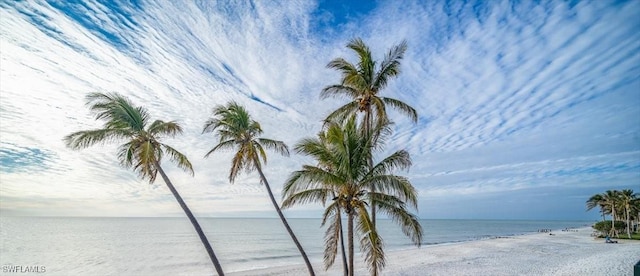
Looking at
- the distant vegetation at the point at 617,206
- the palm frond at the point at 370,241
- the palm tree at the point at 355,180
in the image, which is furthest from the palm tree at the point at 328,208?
the distant vegetation at the point at 617,206

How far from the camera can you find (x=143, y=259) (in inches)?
1281

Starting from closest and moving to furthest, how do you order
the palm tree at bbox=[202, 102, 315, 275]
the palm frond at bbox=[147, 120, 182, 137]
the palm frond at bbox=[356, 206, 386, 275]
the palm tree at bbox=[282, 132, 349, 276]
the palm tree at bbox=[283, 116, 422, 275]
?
the palm frond at bbox=[356, 206, 386, 275]
the palm tree at bbox=[283, 116, 422, 275]
the palm tree at bbox=[282, 132, 349, 276]
the palm frond at bbox=[147, 120, 182, 137]
the palm tree at bbox=[202, 102, 315, 275]

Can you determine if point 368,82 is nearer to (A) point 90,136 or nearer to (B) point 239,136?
(B) point 239,136

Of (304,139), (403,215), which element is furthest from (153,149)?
(403,215)

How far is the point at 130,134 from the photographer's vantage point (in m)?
10.8

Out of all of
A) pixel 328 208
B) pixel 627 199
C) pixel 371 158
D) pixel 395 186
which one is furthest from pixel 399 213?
pixel 627 199

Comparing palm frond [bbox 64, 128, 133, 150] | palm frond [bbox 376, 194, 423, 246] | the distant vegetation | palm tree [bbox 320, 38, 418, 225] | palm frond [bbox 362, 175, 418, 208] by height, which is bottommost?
the distant vegetation

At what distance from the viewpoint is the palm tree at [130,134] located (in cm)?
1042

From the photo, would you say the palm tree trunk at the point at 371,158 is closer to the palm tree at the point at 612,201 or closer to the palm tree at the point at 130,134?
the palm tree at the point at 130,134

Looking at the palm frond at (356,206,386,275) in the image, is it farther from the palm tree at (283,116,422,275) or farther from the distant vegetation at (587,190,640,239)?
the distant vegetation at (587,190,640,239)

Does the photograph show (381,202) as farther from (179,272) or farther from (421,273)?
(179,272)

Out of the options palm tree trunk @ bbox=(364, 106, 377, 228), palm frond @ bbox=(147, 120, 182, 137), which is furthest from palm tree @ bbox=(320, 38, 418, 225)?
palm frond @ bbox=(147, 120, 182, 137)

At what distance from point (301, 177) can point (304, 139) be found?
1500 mm

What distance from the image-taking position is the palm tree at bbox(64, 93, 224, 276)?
410 inches
